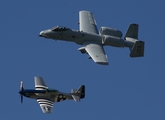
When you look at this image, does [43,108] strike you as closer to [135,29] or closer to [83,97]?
[83,97]

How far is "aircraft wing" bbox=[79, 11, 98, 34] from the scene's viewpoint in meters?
138

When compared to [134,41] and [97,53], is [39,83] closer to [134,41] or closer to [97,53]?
[97,53]

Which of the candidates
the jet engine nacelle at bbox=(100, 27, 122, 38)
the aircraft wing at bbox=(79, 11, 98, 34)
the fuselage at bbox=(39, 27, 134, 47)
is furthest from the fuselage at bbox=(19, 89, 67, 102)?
the jet engine nacelle at bbox=(100, 27, 122, 38)

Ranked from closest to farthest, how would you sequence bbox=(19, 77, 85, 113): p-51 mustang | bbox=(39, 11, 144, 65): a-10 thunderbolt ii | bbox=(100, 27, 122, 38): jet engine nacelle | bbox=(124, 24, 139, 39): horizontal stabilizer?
bbox=(19, 77, 85, 113): p-51 mustang, bbox=(39, 11, 144, 65): a-10 thunderbolt ii, bbox=(100, 27, 122, 38): jet engine nacelle, bbox=(124, 24, 139, 39): horizontal stabilizer

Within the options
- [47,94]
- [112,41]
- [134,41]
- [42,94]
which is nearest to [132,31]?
[134,41]

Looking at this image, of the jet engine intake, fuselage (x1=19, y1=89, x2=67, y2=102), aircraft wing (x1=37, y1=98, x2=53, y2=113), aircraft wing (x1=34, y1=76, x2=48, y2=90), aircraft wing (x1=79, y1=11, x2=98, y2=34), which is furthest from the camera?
aircraft wing (x1=79, y1=11, x2=98, y2=34)

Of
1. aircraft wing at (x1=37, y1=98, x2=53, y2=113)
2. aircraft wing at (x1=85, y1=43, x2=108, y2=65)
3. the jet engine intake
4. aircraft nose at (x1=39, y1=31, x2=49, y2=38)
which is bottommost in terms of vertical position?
aircraft wing at (x1=37, y1=98, x2=53, y2=113)

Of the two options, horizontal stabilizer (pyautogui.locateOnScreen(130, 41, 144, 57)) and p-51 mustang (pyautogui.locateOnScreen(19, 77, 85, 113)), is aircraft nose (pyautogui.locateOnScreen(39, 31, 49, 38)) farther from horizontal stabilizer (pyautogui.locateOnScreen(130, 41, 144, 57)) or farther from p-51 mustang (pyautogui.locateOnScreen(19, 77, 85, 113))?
horizontal stabilizer (pyautogui.locateOnScreen(130, 41, 144, 57))

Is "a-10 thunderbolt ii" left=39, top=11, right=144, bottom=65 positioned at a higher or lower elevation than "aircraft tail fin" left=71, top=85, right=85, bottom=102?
higher

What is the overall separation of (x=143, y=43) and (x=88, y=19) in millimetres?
11051

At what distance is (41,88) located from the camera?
134250mm

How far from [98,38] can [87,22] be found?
5135 millimetres

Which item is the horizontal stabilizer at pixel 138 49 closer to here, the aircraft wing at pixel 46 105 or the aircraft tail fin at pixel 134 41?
the aircraft tail fin at pixel 134 41

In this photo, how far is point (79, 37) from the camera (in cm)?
13412
